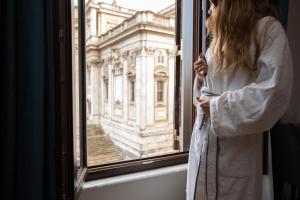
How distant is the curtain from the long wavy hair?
615mm

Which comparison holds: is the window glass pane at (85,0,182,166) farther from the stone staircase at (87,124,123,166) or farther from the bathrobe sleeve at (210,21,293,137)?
the bathrobe sleeve at (210,21,293,137)

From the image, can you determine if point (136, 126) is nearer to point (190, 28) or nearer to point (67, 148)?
point (190, 28)

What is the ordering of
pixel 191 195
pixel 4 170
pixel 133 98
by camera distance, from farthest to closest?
pixel 133 98 < pixel 191 195 < pixel 4 170

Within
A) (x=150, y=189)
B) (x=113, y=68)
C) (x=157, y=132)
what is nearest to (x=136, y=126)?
(x=157, y=132)

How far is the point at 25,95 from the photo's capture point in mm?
723

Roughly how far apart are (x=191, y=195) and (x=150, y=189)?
0.46m

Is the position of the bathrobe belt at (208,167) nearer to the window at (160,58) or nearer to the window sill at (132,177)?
the window sill at (132,177)

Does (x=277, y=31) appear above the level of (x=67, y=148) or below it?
above

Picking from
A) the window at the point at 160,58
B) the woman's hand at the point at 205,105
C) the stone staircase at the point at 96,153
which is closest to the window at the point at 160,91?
the window at the point at 160,58

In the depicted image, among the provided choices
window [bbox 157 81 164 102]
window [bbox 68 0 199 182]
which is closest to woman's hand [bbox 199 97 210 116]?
window [bbox 68 0 199 182]

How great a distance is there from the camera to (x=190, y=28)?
1521 millimetres

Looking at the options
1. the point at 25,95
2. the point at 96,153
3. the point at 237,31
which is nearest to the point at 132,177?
the point at 96,153

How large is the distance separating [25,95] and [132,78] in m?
3.12

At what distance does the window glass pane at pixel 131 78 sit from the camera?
2.69 metres
